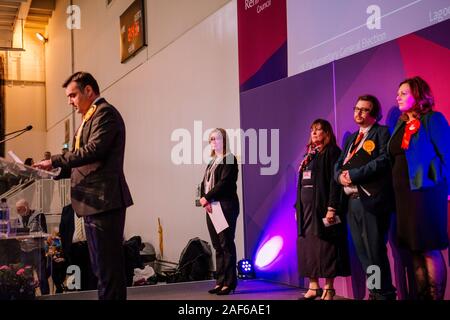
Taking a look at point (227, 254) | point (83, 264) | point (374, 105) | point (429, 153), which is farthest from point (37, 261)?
point (429, 153)

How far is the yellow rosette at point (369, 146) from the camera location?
350 cm

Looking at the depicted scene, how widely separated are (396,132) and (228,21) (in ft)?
10.5

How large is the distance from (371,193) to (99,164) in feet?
5.60

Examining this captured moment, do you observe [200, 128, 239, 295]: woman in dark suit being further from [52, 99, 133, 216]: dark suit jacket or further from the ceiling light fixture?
the ceiling light fixture

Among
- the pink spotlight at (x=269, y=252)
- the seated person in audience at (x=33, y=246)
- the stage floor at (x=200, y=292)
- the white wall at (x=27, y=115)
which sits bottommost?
the stage floor at (x=200, y=292)

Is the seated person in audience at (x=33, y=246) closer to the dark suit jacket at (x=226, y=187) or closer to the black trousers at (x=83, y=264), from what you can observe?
the black trousers at (x=83, y=264)

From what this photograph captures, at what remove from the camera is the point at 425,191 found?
3041mm

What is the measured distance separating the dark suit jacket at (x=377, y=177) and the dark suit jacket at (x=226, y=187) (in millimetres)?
1253

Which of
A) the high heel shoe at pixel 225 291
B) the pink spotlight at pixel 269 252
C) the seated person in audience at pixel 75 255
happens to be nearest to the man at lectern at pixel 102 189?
the high heel shoe at pixel 225 291

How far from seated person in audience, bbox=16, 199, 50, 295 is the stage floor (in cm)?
27

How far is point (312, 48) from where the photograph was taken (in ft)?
15.3

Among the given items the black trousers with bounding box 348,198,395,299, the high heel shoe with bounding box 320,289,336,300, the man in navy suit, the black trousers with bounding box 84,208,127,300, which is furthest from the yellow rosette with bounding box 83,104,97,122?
the high heel shoe with bounding box 320,289,336,300
